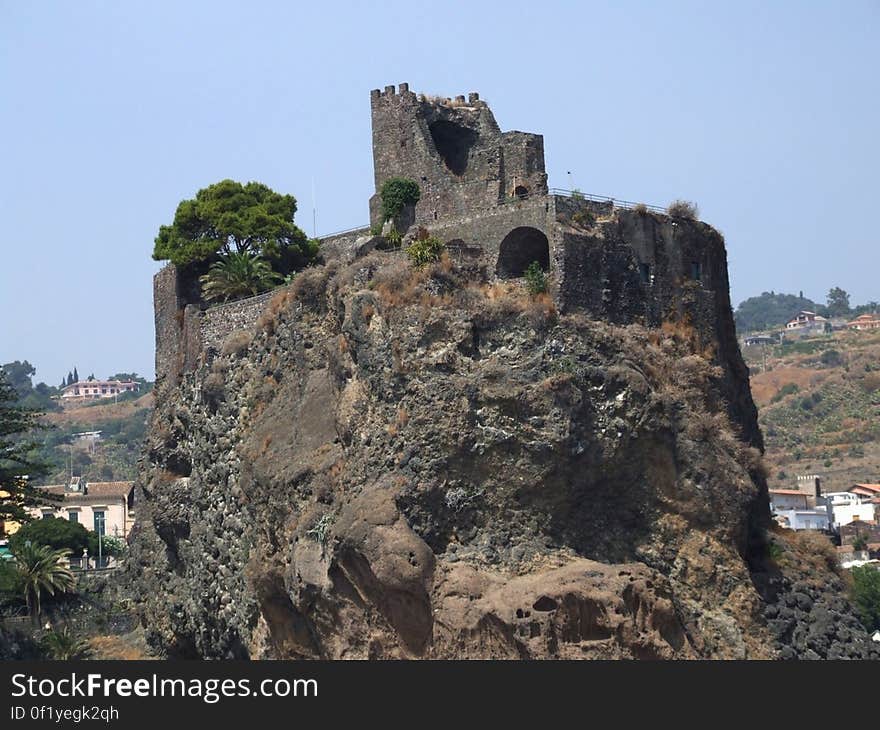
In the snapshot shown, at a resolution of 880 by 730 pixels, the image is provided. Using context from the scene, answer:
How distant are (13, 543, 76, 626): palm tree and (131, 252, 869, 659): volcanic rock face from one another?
19.2 metres

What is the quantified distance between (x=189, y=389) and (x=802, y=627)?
22.9 m

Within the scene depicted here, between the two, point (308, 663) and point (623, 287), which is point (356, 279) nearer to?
point (623, 287)

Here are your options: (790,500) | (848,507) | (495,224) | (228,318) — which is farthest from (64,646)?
(848,507)

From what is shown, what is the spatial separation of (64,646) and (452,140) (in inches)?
889

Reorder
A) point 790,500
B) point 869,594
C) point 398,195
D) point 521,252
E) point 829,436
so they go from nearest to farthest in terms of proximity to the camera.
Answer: point 521,252 → point 398,195 → point 869,594 → point 790,500 → point 829,436

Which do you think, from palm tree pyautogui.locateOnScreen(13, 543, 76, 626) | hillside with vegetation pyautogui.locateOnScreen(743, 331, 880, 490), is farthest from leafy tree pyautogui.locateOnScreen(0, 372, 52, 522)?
hillside with vegetation pyautogui.locateOnScreen(743, 331, 880, 490)

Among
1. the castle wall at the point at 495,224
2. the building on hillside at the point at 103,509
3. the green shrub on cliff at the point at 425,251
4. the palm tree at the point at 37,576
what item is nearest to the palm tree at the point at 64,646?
the palm tree at the point at 37,576

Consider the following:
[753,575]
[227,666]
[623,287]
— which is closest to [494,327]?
[623,287]

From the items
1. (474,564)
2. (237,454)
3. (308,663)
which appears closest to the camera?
(308,663)

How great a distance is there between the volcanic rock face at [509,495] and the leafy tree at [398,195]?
6169 mm

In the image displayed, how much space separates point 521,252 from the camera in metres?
51.1

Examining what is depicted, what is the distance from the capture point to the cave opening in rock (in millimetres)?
60000

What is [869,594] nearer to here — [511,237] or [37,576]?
[37,576]

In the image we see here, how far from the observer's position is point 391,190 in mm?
58531
